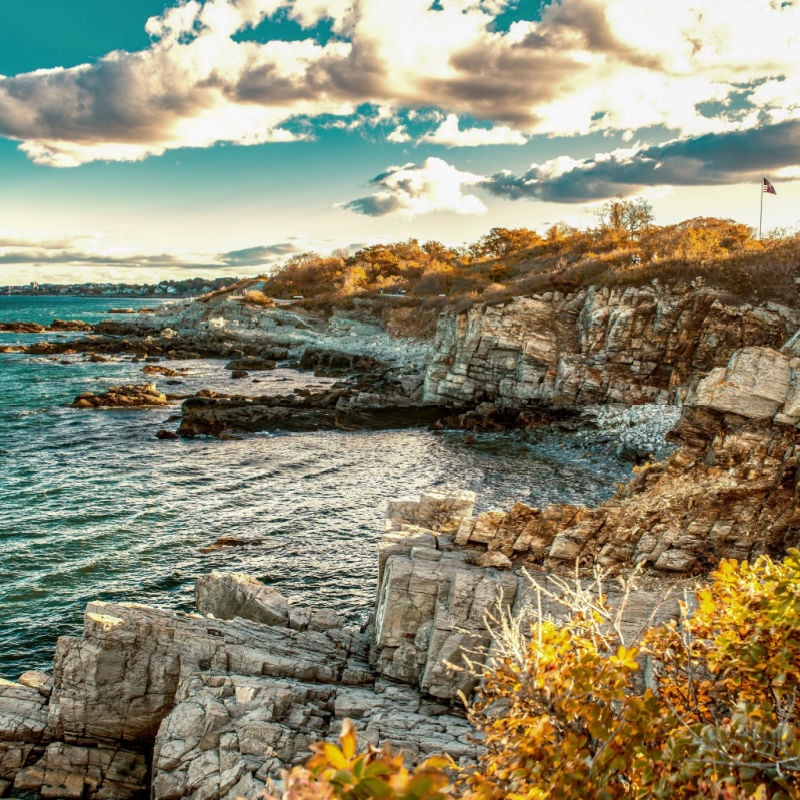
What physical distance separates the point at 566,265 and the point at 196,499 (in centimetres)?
4581

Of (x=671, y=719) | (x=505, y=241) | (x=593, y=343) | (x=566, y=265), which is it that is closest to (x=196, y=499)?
(x=671, y=719)

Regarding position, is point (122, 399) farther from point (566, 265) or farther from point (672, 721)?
point (672, 721)

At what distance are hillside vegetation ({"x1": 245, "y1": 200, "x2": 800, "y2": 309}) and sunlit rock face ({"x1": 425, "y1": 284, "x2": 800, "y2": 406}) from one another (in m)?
1.94

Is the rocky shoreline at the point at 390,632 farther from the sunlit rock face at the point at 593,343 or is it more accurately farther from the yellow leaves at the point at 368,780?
the sunlit rock face at the point at 593,343

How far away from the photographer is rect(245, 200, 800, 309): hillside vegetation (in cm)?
4534

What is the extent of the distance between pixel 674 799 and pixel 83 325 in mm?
136530

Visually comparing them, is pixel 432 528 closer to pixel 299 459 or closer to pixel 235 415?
pixel 299 459

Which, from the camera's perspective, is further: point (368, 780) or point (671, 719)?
point (671, 719)

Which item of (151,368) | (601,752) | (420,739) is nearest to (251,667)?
(420,739)

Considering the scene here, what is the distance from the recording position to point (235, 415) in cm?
4428

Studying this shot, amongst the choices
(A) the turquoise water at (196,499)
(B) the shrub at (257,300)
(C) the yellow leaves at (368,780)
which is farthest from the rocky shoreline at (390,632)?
(B) the shrub at (257,300)

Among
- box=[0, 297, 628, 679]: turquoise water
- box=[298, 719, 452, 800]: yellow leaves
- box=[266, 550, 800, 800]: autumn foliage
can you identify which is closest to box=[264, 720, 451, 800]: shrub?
box=[298, 719, 452, 800]: yellow leaves

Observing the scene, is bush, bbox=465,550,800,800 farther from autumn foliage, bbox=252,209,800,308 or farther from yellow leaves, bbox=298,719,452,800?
autumn foliage, bbox=252,209,800,308

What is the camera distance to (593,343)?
46.8 m
